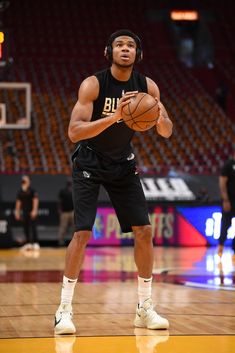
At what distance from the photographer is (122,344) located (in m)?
5.35

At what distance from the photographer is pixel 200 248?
19500 mm

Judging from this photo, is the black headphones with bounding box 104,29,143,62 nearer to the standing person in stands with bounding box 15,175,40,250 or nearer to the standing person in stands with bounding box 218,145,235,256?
the standing person in stands with bounding box 218,145,235,256

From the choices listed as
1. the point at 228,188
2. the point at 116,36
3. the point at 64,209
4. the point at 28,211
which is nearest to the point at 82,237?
the point at 116,36

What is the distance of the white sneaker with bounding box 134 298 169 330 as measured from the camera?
6035 mm

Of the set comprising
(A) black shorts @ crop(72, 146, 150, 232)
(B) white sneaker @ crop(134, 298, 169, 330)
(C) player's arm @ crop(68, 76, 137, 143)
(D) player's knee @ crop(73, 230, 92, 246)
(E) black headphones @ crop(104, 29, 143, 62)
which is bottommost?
(B) white sneaker @ crop(134, 298, 169, 330)

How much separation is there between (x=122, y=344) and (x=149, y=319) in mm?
807

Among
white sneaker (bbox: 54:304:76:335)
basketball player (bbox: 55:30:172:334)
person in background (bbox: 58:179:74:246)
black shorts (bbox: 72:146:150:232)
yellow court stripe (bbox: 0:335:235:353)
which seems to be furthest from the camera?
person in background (bbox: 58:179:74:246)

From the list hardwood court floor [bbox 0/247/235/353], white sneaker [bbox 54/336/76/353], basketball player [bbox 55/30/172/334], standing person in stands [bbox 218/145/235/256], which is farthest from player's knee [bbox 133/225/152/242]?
standing person in stands [bbox 218/145/235/256]

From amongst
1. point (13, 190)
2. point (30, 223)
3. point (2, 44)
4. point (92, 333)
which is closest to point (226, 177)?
point (2, 44)

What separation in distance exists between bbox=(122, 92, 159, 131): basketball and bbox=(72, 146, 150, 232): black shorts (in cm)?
59

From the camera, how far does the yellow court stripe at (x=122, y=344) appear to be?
16.8ft

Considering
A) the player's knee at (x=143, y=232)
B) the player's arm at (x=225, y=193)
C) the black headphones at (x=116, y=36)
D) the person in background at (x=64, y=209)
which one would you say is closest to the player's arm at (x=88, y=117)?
the black headphones at (x=116, y=36)

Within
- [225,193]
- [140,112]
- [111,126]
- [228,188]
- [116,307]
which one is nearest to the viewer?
[140,112]

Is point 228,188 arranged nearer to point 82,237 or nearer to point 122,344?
point 82,237
